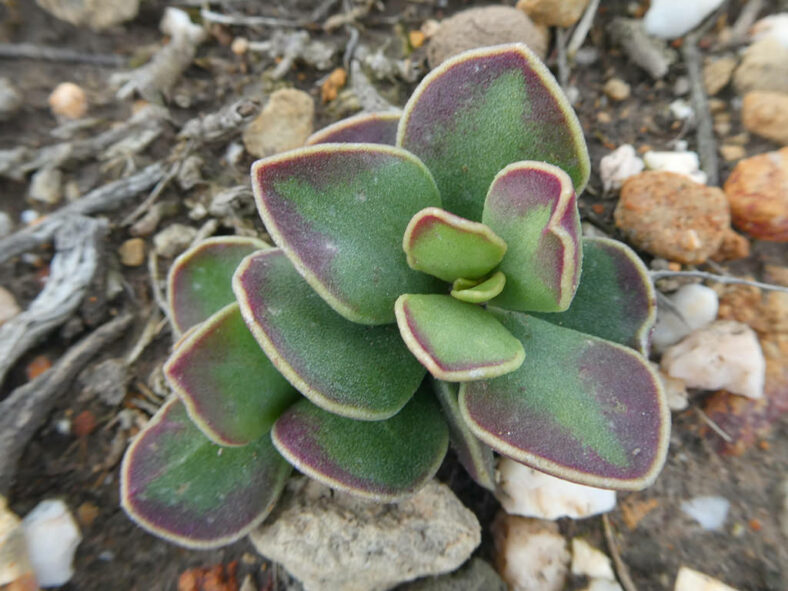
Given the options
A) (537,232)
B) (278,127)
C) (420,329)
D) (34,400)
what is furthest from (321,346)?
(278,127)

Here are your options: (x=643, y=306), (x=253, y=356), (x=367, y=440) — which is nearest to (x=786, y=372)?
(x=643, y=306)

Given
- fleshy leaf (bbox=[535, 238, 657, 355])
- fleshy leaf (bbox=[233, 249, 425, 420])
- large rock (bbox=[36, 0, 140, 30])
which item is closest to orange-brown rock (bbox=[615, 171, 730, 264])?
fleshy leaf (bbox=[535, 238, 657, 355])

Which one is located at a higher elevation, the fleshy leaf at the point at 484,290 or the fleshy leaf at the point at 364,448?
the fleshy leaf at the point at 484,290

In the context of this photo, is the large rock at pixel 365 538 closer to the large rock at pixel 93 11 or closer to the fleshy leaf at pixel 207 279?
the fleshy leaf at pixel 207 279

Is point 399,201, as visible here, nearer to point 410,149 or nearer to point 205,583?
point 410,149

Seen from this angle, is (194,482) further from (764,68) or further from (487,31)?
(764,68)

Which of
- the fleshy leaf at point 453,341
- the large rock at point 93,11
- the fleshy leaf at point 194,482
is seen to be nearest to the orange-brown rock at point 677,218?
the fleshy leaf at point 453,341
